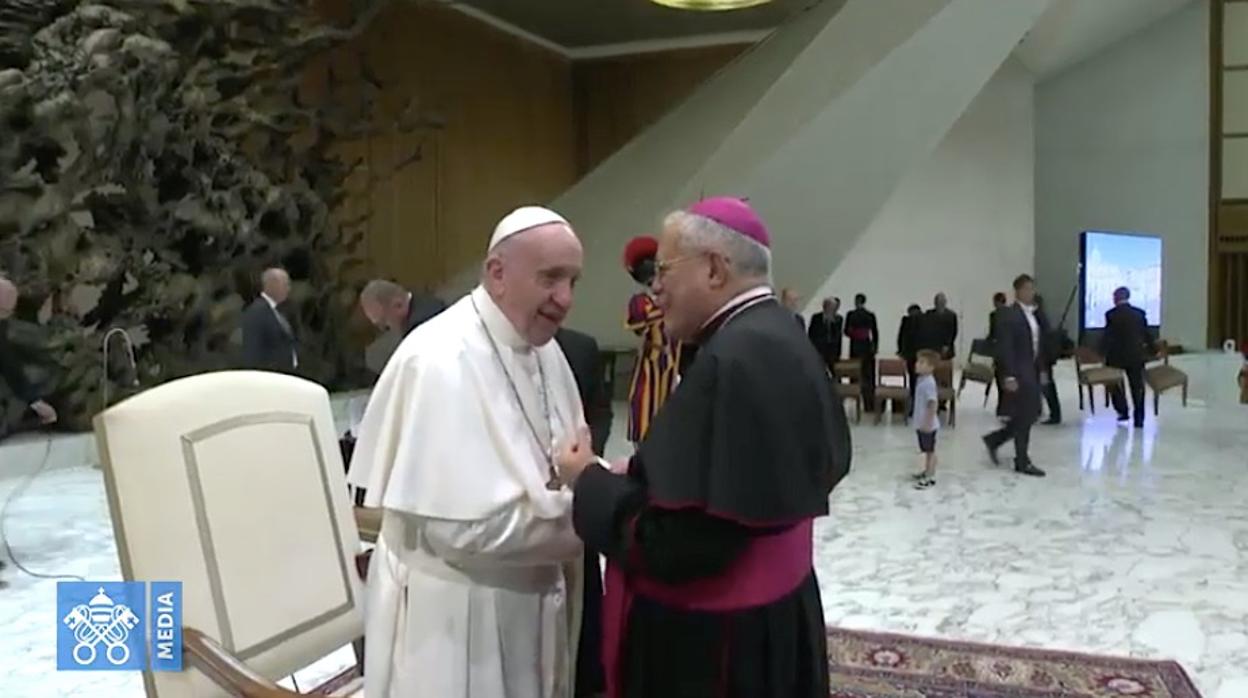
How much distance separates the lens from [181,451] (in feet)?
6.24

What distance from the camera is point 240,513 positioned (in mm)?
2029

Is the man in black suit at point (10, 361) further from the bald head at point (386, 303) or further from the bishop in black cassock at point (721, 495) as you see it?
the bishop in black cassock at point (721, 495)

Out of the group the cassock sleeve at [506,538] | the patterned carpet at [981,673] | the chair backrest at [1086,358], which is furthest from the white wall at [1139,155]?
the cassock sleeve at [506,538]

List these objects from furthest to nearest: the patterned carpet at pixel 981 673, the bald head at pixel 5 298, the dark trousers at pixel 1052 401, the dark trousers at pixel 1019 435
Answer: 1. the dark trousers at pixel 1052 401
2. the dark trousers at pixel 1019 435
3. the bald head at pixel 5 298
4. the patterned carpet at pixel 981 673

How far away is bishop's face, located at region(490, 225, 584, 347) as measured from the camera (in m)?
1.85

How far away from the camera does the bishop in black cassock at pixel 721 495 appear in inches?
70.6

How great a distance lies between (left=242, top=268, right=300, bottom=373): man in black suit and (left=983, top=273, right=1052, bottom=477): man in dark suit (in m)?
5.08

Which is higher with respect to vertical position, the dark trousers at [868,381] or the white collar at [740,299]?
the white collar at [740,299]

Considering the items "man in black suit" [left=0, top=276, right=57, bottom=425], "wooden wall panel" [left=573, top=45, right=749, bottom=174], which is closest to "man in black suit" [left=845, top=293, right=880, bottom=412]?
"wooden wall panel" [left=573, top=45, right=749, bottom=174]

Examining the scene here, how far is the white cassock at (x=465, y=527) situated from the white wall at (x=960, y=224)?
1606cm

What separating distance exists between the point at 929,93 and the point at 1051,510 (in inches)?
178

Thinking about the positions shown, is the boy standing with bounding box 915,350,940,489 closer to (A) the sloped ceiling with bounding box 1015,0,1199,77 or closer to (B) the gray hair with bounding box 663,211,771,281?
(B) the gray hair with bounding box 663,211,771,281

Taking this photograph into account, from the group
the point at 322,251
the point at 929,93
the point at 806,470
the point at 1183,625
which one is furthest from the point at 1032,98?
the point at 806,470

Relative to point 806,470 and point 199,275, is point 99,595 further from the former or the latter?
point 199,275
